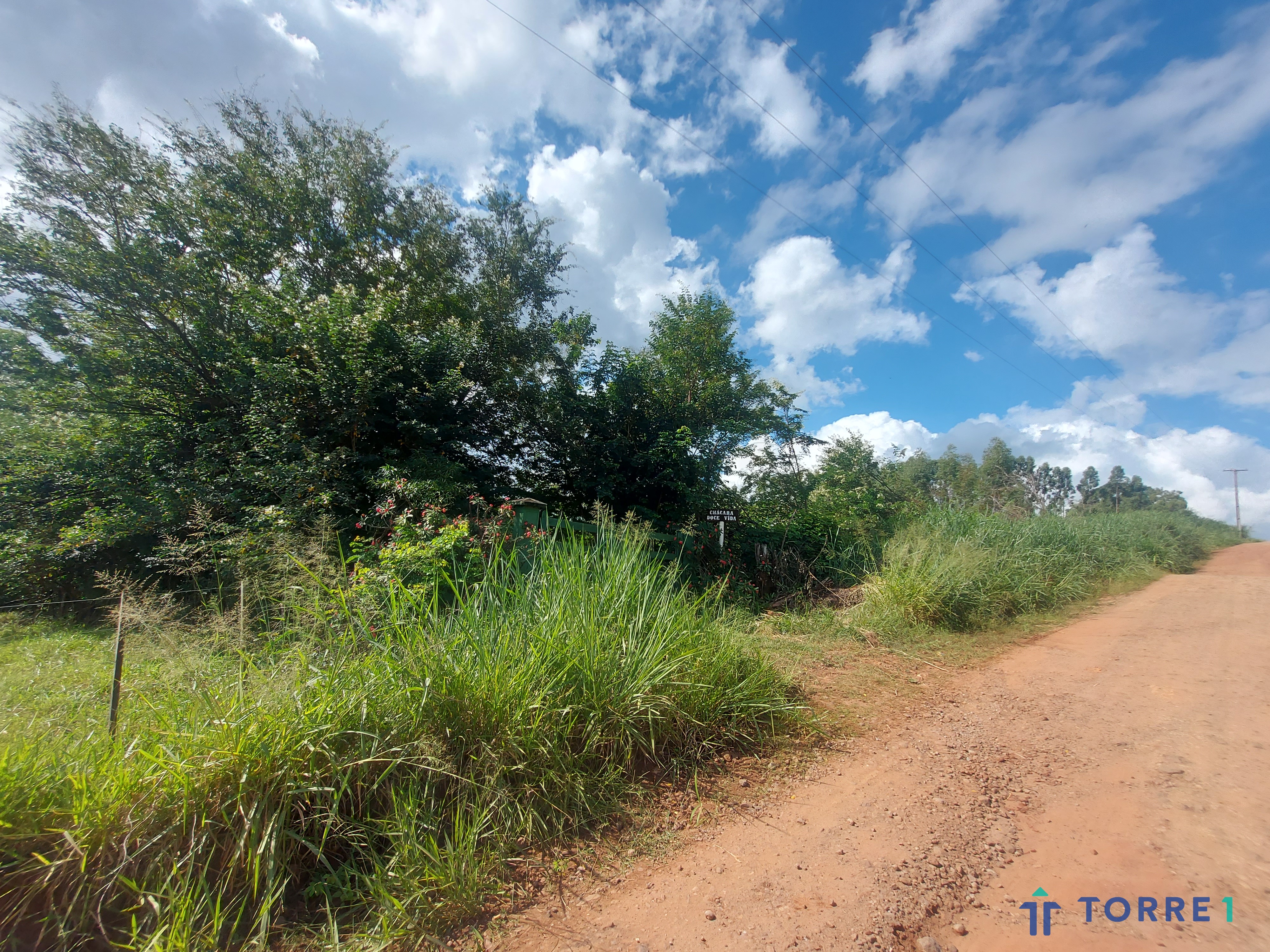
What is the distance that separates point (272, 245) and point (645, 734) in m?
11.0

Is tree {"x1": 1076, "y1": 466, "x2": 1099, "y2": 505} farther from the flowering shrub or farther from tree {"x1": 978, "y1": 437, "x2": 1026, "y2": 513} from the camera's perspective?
the flowering shrub

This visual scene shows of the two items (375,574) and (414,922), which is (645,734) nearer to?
(414,922)

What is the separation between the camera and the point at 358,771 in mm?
2090

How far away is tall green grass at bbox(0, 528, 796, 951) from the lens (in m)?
1.66

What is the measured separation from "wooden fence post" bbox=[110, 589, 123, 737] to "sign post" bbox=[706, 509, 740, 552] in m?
6.75

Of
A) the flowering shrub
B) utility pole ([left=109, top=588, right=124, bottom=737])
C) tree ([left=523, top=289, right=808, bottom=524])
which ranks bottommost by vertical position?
utility pole ([left=109, top=588, right=124, bottom=737])

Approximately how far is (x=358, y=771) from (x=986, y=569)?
296 inches

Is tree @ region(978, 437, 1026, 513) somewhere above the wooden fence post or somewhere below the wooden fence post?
above

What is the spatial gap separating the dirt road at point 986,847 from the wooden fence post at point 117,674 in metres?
1.79

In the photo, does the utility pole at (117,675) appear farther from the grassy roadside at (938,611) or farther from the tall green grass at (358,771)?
the grassy roadside at (938,611)

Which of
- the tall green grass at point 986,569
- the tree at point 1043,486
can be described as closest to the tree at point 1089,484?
the tree at point 1043,486

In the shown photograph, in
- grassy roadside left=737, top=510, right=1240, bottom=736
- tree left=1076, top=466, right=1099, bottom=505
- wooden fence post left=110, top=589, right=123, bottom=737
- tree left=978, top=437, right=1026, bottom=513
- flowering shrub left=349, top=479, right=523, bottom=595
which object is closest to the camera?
wooden fence post left=110, top=589, right=123, bottom=737
